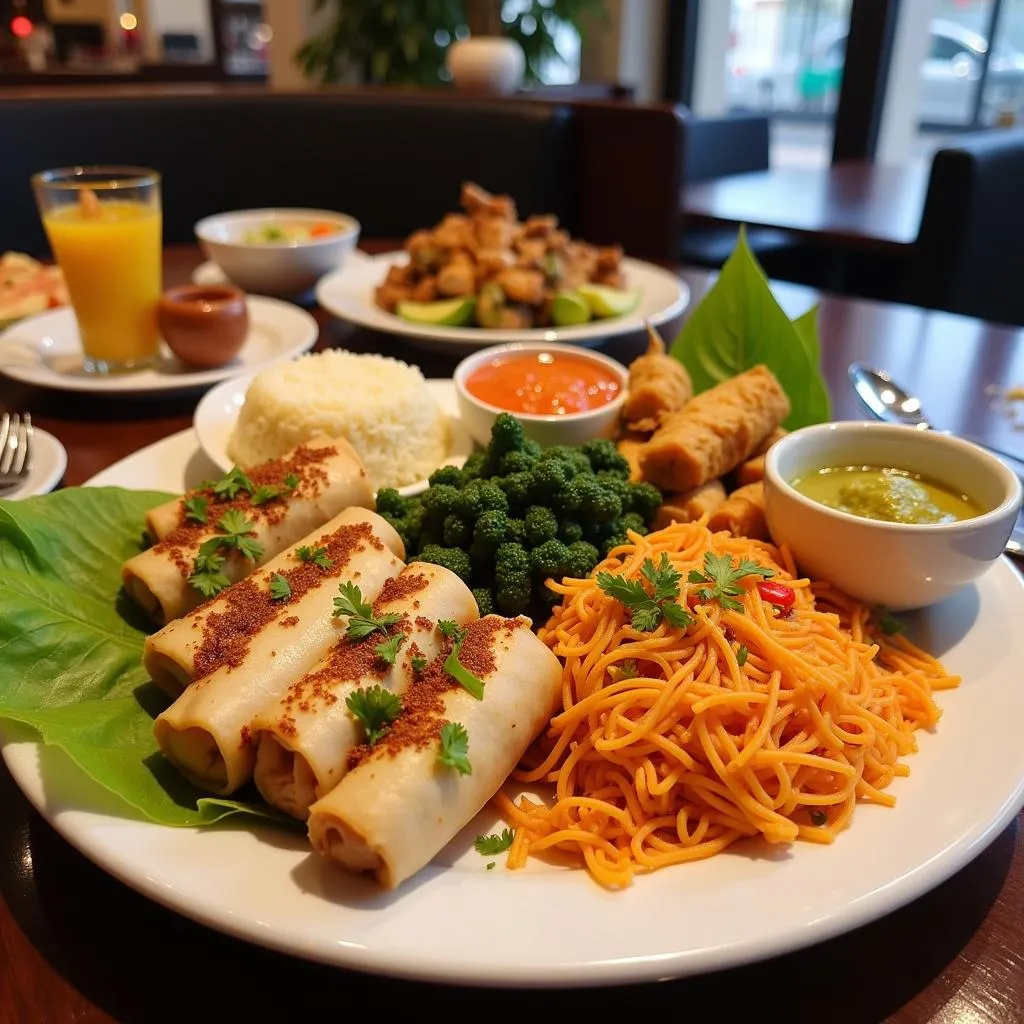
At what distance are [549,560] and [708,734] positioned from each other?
0.51 m

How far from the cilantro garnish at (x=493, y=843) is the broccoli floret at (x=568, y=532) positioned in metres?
0.66

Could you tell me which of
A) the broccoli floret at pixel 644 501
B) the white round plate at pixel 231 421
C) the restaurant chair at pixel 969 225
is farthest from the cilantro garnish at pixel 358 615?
the restaurant chair at pixel 969 225

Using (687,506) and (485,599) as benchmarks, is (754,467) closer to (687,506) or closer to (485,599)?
(687,506)

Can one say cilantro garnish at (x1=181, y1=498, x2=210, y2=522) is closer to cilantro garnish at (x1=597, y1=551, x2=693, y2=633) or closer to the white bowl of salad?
cilantro garnish at (x1=597, y1=551, x2=693, y2=633)

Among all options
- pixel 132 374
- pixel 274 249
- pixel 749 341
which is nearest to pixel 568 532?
pixel 749 341

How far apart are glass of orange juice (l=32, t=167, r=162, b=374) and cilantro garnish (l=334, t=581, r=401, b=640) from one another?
6.06ft

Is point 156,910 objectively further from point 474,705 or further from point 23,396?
point 23,396

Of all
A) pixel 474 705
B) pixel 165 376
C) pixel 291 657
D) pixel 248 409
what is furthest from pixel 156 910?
pixel 165 376

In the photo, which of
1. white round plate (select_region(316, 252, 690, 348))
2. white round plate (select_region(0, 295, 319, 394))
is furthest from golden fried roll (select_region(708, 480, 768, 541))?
white round plate (select_region(0, 295, 319, 394))

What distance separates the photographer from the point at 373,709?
1.36 m

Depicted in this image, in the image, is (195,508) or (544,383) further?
(544,383)

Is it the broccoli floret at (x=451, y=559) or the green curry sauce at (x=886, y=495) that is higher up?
the green curry sauce at (x=886, y=495)

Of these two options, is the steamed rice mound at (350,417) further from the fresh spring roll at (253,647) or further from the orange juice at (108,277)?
the orange juice at (108,277)

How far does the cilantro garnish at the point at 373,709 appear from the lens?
53.4 inches
